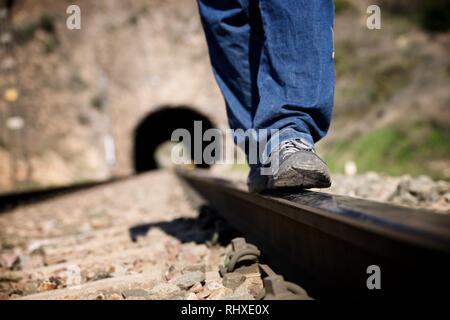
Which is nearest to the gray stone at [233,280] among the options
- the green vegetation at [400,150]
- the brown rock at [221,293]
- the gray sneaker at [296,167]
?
the brown rock at [221,293]

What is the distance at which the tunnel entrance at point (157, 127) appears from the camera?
782 inches

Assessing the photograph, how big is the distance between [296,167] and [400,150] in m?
5.62

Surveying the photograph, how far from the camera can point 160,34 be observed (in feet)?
62.7

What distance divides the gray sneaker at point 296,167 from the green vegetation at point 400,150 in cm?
414

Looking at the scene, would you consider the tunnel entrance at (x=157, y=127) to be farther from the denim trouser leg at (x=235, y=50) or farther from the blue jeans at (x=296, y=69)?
the blue jeans at (x=296, y=69)

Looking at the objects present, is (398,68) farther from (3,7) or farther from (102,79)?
(3,7)

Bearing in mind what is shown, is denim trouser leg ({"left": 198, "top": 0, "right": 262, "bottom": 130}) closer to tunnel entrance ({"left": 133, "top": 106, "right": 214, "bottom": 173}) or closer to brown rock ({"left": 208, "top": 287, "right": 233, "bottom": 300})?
brown rock ({"left": 208, "top": 287, "right": 233, "bottom": 300})

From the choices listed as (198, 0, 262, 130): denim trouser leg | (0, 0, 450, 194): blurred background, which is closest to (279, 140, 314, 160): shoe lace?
(198, 0, 262, 130): denim trouser leg

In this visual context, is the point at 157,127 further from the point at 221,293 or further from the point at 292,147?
the point at 221,293

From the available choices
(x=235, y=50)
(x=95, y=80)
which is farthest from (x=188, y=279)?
(x=95, y=80)

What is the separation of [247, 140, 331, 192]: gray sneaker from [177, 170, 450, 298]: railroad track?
0.07 meters

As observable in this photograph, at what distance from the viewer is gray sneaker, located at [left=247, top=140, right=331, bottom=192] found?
1.39 metres

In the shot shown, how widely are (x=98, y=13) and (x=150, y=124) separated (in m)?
6.31

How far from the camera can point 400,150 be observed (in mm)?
6309
